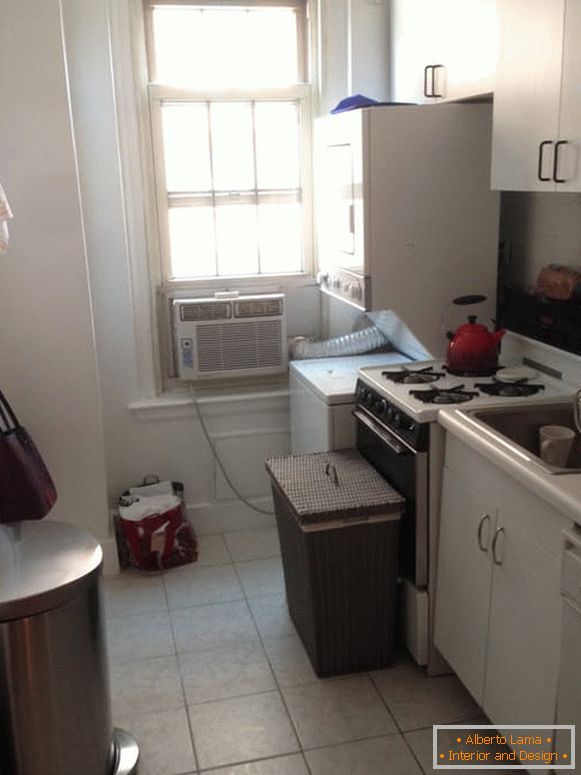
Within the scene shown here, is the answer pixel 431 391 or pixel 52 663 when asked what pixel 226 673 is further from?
pixel 431 391

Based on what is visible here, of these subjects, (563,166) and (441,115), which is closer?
(563,166)

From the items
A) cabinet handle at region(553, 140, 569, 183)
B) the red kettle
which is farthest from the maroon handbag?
cabinet handle at region(553, 140, 569, 183)

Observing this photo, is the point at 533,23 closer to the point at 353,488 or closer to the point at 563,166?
the point at 563,166

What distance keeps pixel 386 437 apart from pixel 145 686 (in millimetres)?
1110

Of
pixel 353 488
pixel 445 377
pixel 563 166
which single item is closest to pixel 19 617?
pixel 353 488

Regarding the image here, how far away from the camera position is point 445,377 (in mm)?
2689

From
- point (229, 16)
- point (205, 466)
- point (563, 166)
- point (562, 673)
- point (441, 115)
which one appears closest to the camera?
point (562, 673)

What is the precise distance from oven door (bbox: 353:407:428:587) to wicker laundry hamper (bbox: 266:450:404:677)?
43mm

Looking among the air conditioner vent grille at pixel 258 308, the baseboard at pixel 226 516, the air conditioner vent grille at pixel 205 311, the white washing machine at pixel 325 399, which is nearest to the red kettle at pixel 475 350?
the white washing machine at pixel 325 399

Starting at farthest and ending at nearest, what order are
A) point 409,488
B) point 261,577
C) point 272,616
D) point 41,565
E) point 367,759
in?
1. point 261,577
2. point 272,616
3. point 409,488
4. point 367,759
5. point 41,565

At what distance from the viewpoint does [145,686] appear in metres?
2.54

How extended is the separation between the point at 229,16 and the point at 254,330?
1.30 meters

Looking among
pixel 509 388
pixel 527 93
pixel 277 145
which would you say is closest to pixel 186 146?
pixel 277 145

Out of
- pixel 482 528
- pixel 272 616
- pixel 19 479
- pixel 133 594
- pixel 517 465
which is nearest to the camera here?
pixel 517 465
